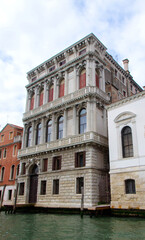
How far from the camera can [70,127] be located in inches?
941

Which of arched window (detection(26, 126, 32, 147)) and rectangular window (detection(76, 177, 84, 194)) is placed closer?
rectangular window (detection(76, 177, 84, 194))

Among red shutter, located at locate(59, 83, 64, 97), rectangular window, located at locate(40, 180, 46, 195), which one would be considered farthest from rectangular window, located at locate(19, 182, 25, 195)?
red shutter, located at locate(59, 83, 64, 97)

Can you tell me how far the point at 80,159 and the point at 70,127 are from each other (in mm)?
3857

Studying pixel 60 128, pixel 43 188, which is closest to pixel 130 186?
pixel 43 188

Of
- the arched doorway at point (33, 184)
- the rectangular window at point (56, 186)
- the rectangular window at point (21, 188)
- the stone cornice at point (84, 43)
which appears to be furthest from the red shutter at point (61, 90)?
the rectangular window at point (21, 188)

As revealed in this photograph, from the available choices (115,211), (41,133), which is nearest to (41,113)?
(41,133)

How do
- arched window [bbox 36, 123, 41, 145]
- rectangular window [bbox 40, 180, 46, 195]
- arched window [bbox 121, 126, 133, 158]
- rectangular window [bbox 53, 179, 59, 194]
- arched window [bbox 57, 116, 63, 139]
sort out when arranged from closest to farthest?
1. arched window [bbox 121, 126, 133, 158]
2. rectangular window [bbox 53, 179, 59, 194]
3. rectangular window [bbox 40, 180, 46, 195]
4. arched window [bbox 57, 116, 63, 139]
5. arched window [bbox 36, 123, 41, 145]

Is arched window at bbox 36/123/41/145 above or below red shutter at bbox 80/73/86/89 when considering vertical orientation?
below

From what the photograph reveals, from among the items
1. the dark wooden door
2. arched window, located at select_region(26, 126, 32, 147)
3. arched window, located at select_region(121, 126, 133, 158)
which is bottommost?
the dark wooden door

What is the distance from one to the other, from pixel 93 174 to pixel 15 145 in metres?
15.6

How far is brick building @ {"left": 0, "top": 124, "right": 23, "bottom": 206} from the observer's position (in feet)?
97.0

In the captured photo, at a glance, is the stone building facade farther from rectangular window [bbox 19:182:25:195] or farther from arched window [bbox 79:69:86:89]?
rectangular window [bbox 19:182:25:195]

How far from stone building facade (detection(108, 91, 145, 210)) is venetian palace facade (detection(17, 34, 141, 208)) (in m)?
2.48

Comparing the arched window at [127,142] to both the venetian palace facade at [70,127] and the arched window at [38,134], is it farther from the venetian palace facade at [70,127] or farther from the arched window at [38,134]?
→ the arched window at [38,134]
